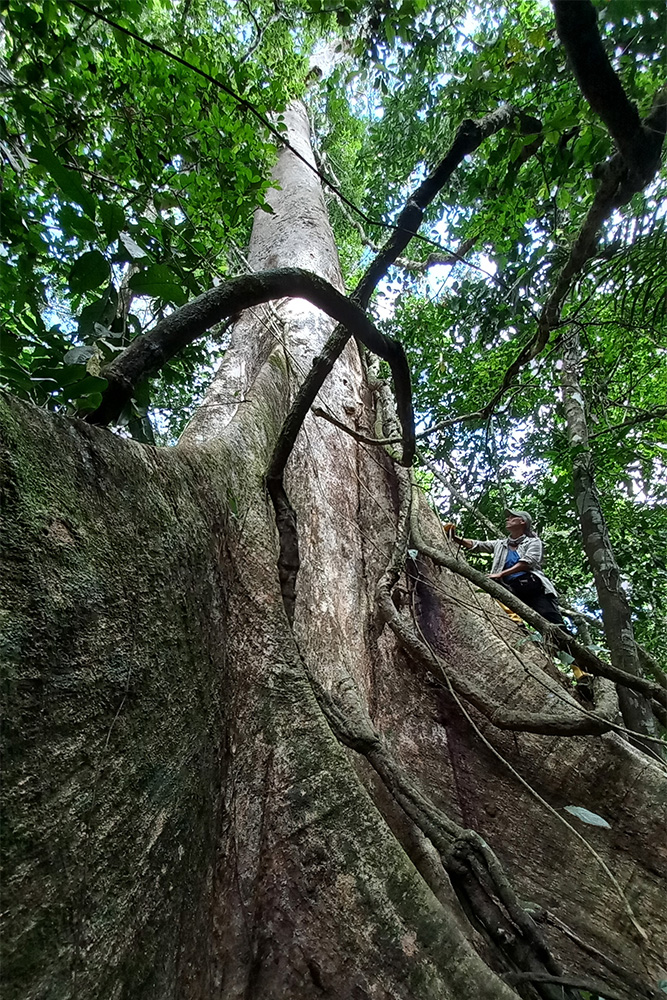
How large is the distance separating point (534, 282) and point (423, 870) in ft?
11.8

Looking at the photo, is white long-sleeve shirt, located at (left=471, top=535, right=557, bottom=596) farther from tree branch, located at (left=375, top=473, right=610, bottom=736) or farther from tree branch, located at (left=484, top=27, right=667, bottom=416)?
tree branch, located at (left=484, top=27, right=667, bottom=416)

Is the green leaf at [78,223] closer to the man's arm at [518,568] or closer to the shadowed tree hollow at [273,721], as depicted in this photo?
the shadowed tree hollow at [273,721]

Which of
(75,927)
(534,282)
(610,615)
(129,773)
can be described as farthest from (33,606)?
(534,282)

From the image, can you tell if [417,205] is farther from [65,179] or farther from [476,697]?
[476,697]

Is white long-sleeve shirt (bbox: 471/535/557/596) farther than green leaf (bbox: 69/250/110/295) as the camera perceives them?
Yes

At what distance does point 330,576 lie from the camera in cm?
217

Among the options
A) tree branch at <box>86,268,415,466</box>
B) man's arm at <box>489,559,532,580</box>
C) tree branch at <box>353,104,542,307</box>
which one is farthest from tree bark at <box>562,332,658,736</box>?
tree branch at <box>86,268,415,466</box>

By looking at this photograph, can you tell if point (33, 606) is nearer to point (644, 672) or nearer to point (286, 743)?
point (286, 743)

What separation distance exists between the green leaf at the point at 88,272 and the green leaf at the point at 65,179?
0.11m

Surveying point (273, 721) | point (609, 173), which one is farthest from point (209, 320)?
point (609, 173)

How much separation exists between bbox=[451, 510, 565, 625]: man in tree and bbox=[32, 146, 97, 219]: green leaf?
2.97 metres

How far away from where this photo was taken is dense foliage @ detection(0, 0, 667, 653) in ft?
5.57

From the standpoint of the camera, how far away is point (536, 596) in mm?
3596

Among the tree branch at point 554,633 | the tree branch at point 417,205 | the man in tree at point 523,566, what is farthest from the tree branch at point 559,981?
the man in tree at point 523,566
